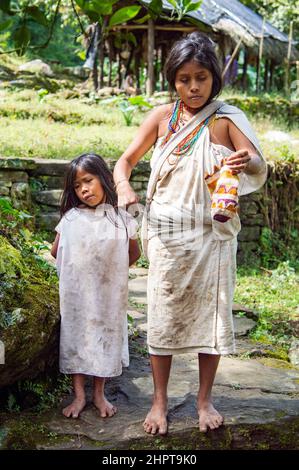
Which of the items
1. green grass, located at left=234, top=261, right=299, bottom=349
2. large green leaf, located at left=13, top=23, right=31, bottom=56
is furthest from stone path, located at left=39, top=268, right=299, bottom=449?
large green leaf, located at left=13, top=23, right=31, bottom=56

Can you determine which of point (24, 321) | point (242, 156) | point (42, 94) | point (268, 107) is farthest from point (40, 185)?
point (268, 107)

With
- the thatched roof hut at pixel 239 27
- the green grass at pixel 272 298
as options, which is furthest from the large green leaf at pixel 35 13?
the thatched roof hut at pixel 239 27

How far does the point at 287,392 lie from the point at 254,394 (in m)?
0.21

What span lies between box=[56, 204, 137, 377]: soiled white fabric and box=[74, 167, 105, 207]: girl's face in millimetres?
58

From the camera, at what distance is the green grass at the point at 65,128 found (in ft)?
25.5

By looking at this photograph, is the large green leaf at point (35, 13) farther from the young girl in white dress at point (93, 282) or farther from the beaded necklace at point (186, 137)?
the young girl in white dress at point (93, 282)

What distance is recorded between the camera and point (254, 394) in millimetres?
3035

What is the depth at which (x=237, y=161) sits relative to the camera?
7.70ft

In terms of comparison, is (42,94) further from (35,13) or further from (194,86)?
(35,13)

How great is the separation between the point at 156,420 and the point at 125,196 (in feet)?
3.08
